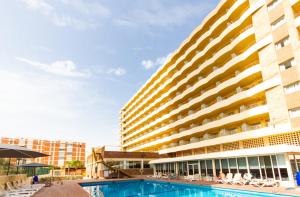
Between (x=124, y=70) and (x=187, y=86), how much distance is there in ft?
41.0

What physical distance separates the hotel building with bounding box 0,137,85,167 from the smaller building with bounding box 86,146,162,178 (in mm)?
79553

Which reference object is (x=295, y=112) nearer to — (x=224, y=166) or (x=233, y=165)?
(x=233, y=165)

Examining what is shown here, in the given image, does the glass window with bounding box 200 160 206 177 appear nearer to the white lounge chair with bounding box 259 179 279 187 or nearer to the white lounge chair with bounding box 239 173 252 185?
the white lounge chair with bounding box 239 173 252 185

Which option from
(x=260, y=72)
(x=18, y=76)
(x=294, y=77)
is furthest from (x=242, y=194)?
(x=18, y=76)

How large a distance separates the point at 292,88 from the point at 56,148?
117 m

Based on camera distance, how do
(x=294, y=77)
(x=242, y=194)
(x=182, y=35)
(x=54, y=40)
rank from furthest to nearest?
1. (x=182, y=35)
2. (x=54, y=40)
3. (x=294, y=77)
4. (x=242, y=194)

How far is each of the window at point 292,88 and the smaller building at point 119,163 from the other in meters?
28.4

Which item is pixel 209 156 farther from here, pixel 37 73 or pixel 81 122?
pixel 81 122

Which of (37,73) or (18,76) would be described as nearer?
(18,76)

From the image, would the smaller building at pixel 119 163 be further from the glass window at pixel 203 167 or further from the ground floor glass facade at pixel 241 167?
the glass window at pixel 203 167

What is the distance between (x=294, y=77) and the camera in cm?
2034

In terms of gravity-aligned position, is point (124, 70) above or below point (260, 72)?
above

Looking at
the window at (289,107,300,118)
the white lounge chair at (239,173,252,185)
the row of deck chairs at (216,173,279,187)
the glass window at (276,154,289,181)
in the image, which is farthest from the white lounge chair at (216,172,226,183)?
the window at (289,107,300,118)

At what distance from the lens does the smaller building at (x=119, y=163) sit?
38734 millimetres
